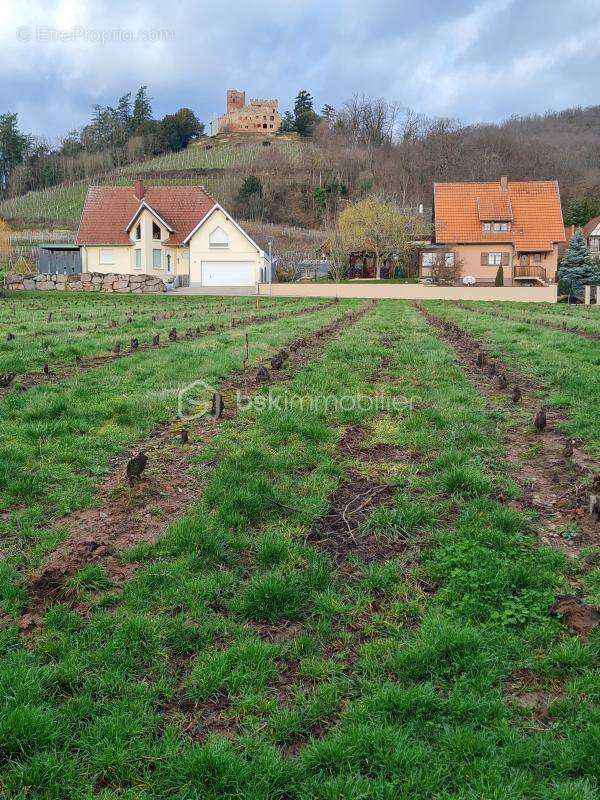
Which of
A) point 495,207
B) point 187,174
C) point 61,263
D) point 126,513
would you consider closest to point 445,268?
point 495,207

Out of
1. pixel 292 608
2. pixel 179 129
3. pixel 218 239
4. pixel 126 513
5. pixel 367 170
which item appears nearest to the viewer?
pixel 292 608

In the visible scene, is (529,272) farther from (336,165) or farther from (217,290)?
(336,165)

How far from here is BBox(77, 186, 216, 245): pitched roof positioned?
1827 inches

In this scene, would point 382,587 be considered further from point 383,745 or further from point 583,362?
point 583,362

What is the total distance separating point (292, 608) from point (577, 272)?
159 feet

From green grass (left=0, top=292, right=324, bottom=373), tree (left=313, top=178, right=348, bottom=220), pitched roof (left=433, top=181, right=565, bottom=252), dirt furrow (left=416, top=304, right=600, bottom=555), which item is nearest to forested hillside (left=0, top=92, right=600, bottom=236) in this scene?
tree (left=313, top=178, right=348, bottom=220)

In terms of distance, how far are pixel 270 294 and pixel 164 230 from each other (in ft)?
43.9

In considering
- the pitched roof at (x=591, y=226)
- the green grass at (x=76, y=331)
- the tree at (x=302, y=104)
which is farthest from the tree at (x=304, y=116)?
the green grass at (x=76, y=331)

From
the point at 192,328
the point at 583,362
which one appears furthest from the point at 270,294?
the point at 583,362

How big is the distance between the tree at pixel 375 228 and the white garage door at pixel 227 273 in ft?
27.9

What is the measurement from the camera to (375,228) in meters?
48.3

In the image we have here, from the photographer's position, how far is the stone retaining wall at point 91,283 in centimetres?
3888

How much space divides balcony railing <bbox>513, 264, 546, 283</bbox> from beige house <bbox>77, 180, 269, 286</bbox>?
67.1 ft

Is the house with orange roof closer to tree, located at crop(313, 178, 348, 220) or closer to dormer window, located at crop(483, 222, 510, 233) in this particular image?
dormer window, located at crop(483, 222, 510, 233)
